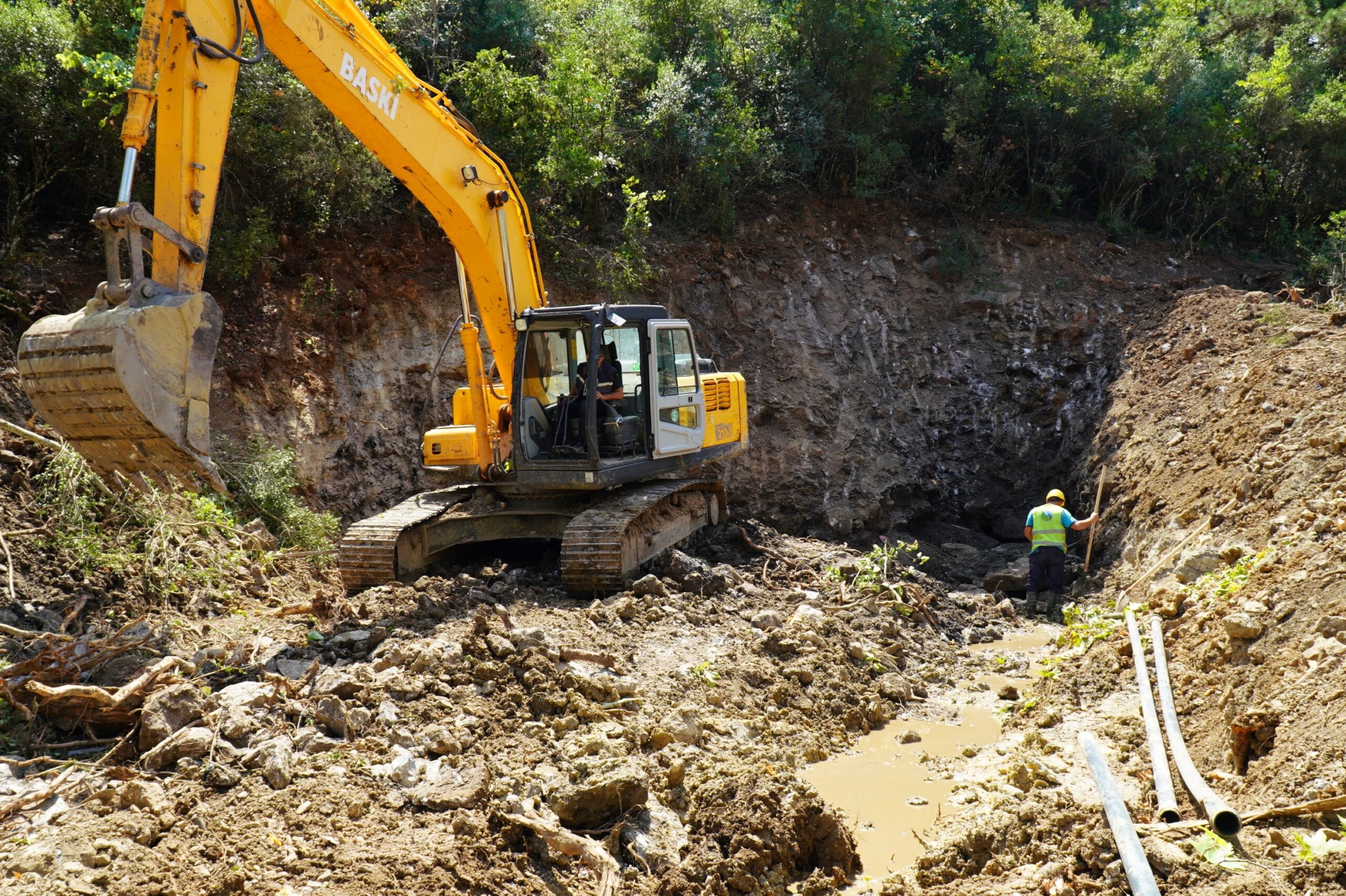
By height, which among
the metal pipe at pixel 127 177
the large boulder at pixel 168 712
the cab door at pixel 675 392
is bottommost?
the large boulder at pixel 168 712

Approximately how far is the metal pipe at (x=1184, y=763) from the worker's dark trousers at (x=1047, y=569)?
381 cm

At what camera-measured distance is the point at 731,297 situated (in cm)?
1464

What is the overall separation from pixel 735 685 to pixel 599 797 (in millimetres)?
2108

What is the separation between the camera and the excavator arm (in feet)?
17.0

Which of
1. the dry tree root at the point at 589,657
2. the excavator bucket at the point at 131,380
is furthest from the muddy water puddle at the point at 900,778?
the excavator bucket at the point at 131,380

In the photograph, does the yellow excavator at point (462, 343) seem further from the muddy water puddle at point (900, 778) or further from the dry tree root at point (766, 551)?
the muddy water puddle at point (900, 778)

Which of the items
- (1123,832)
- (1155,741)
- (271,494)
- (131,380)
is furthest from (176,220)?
(1155,741)

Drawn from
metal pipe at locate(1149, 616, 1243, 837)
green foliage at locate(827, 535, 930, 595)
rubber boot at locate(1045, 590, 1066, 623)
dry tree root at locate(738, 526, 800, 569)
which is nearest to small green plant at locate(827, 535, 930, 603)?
green foliage at locate(827, 535, 930, 595)

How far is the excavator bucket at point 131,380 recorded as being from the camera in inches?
201

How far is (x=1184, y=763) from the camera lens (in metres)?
4.64

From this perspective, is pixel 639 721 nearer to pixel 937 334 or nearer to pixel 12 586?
pixel 12 586

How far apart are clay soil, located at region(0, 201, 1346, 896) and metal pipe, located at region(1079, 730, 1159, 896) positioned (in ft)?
0.45

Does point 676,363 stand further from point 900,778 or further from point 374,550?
point 900,778

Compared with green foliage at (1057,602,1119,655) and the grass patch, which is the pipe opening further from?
the grass patch
